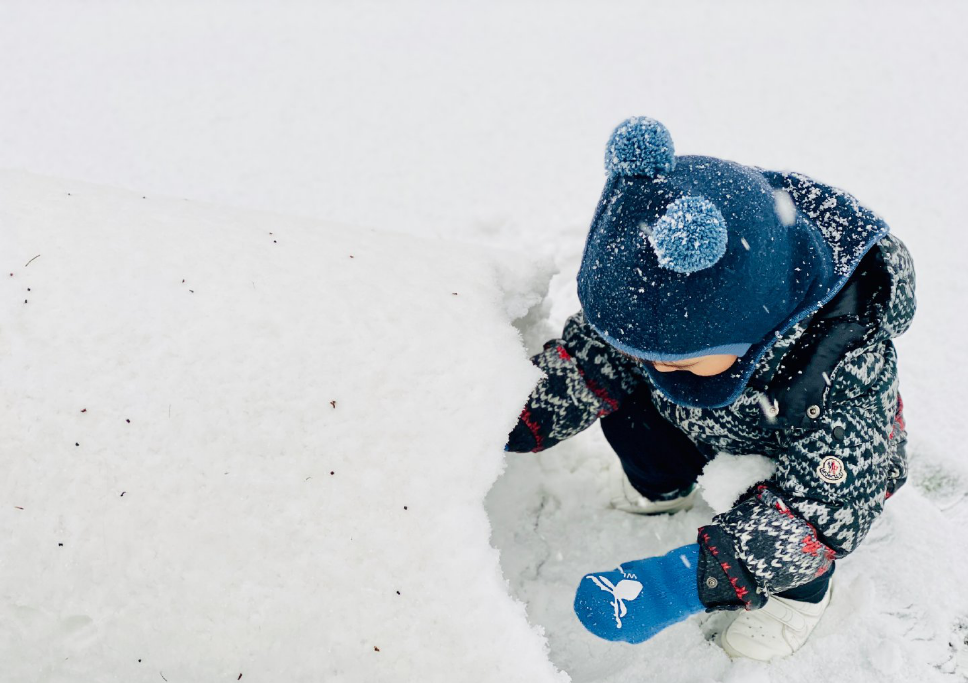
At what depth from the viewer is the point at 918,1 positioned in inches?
146

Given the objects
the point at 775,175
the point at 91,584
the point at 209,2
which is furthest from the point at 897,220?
the point at 209,2

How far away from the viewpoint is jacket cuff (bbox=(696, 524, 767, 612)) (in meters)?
1.37

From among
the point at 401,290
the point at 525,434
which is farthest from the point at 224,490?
the point at 525,434

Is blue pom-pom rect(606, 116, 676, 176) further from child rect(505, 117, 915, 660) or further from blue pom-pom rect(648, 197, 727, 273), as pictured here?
blue pom-pom rect(648, 197, 727, 273)

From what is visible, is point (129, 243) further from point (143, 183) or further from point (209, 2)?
point (209, 2)

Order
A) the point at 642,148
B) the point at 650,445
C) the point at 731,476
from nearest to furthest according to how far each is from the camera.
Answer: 1. the point at 642,148
2. the point at 731,476
3. the point at 650,445

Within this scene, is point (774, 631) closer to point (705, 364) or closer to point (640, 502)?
point (640, 502)

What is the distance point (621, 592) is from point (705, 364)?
512 mm

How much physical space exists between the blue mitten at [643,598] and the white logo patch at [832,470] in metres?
0.29

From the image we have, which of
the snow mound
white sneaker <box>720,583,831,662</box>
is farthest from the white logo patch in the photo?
white sneaker <box>720,583,831,662</box>

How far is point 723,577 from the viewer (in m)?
1.38

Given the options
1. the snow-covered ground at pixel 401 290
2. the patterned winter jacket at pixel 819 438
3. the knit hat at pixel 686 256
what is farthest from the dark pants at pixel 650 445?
the knit hat at pixel 686 256

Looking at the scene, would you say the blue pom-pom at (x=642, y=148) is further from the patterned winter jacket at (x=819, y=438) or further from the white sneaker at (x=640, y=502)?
the white sneaker at (x=640, y=502)

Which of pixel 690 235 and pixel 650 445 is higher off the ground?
pixel 690 235
